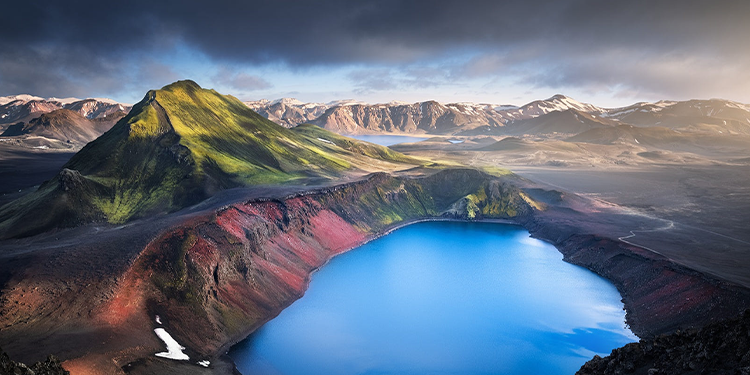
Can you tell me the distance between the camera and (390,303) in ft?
196

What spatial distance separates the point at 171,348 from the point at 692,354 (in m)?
39.4

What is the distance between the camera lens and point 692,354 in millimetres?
27766

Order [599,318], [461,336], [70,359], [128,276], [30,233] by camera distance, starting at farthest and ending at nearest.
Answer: [30,233]
[599,318]
[461,336]
[128,276]
[70,359]

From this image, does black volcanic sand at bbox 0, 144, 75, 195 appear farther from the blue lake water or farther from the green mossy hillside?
the blue lake water

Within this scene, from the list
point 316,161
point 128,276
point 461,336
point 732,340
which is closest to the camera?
point 732,340

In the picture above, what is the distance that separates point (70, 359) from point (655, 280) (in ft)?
214

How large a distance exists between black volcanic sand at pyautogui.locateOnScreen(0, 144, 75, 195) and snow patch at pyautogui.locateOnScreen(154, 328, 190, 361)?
75444 mm

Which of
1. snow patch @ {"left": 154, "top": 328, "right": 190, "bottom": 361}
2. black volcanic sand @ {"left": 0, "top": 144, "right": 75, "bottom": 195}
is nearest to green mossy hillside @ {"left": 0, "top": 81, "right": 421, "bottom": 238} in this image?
black volcanic sand @ {"left": 0, "top": 144, "right": 75, "bottom": 195}

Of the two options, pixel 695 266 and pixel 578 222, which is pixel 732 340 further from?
pixel 578 222

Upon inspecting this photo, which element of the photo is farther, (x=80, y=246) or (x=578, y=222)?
(x=578, y=222)

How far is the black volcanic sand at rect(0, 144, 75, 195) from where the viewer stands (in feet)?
390

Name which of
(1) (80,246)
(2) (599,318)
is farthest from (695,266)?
(1) (80,246)

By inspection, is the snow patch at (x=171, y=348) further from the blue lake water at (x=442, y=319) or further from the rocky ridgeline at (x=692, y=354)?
the rocky ridgeline at (x=692, y=354)

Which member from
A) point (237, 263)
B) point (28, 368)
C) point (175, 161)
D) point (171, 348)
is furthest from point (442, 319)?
point (175, 161)
